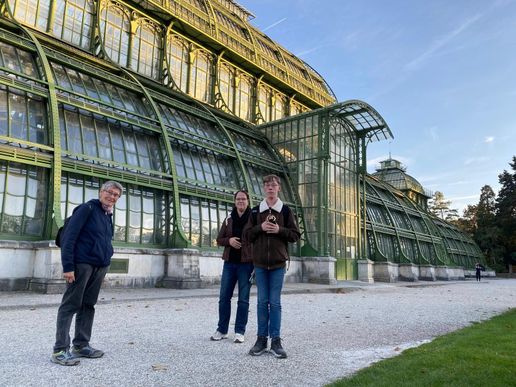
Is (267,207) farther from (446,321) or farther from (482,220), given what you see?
(482,220)

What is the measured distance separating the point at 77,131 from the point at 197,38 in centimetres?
1431

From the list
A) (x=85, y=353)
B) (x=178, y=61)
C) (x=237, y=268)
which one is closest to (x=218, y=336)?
(x=237, y=268)

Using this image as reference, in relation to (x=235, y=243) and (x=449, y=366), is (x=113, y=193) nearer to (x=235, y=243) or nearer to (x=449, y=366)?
(x=235, y=243)

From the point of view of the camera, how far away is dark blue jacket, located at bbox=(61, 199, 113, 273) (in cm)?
514

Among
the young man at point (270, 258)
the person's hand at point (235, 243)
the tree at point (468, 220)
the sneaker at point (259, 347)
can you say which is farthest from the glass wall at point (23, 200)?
the tree at point (468, 220)

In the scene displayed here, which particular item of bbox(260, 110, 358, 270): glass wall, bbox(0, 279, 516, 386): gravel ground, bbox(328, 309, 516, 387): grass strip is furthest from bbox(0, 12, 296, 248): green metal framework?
bbox(328, 309, 516, 387): grass strip

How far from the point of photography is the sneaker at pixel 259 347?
5.70m

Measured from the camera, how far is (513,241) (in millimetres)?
69750

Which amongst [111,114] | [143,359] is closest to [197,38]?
[111,114]

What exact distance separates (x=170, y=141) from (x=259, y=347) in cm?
1666

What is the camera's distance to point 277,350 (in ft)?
18.6

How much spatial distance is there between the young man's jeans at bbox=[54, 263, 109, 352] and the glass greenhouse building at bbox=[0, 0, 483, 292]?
8774mm

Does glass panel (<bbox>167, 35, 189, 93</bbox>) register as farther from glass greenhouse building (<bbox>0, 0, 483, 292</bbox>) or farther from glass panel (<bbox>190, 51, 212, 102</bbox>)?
glass panel (<bbox>190, 51, 212, 102</bbox>)

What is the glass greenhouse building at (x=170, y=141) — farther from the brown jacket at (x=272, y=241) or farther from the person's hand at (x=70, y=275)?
the brown jacket at (x=272, y=241)
